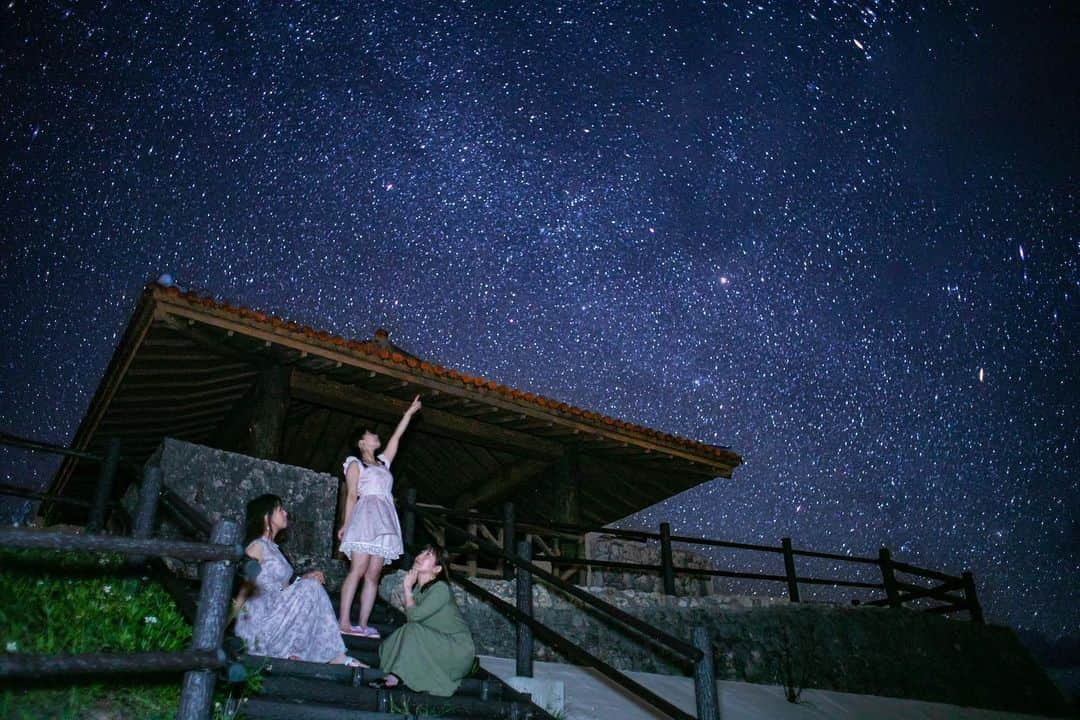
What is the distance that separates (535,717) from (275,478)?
3382mm

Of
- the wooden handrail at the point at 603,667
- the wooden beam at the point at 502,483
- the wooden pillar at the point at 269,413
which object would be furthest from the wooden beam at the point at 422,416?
the wooden handrail at the point at 603,667

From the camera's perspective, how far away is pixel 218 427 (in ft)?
33.7

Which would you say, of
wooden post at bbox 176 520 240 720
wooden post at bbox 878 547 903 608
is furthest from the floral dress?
wooden post at bbox 878 547 903 608

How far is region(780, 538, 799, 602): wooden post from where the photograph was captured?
29.0 feet

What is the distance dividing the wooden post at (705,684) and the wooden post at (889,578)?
7356 millimetres

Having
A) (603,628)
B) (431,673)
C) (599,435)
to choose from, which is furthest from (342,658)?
(599,435)

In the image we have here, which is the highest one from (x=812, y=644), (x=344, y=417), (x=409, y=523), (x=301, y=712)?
(x=344, y=417)

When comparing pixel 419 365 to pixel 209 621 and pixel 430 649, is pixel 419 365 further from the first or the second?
pixel 209 621

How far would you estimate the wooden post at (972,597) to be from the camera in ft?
32.7

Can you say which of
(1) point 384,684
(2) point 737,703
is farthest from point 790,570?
(1) point 384,684

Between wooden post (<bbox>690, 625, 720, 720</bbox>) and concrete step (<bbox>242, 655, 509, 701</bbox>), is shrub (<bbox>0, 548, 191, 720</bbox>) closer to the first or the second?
concrete step (<bbox>242, 655, 509, 701</bbox>)

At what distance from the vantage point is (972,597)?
32.7ft

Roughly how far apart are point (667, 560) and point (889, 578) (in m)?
3.97

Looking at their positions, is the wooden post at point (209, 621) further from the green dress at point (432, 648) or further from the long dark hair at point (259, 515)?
the long dark hair at point (259, 515)
